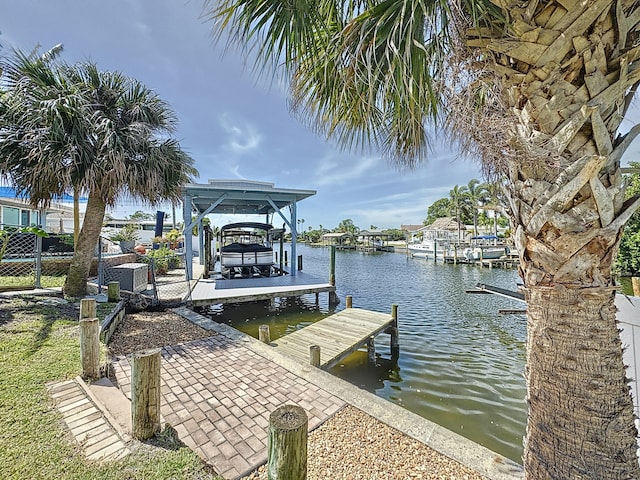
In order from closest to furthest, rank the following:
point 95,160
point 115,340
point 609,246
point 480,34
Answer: point 609,246
point 480,34
point 115,340
point 95,160

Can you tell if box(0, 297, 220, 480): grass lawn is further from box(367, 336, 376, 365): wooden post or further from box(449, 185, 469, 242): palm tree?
box(449, 185, 469, 242): palm tree

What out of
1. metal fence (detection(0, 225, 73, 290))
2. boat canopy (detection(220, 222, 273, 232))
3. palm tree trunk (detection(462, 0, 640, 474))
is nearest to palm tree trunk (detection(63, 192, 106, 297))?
metal fence (detection(0, 225, 73, 290))

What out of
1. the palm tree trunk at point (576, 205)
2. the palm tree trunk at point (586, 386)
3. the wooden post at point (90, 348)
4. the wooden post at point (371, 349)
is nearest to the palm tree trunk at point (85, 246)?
the wooden post at point (90, 348)

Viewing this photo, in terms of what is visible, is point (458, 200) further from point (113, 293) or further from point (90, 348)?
point (90, 348)

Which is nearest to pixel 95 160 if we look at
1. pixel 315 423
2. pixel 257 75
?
pixel 257 75

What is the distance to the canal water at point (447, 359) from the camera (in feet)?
15.9

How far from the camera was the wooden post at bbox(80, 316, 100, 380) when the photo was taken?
368 centimetres

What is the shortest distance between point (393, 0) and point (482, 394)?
639 centimetres

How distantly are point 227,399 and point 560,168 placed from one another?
160 inches

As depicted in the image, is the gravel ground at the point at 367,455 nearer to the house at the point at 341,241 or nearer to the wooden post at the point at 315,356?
the wooden post at the point at 315,356

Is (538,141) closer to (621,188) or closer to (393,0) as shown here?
(621,188)

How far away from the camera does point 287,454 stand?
166cm

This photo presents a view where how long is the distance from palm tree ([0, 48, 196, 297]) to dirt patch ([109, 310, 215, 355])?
2.71 metres

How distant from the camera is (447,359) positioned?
23.3ft
